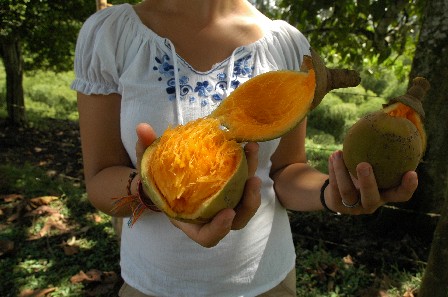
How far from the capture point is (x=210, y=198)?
113cm

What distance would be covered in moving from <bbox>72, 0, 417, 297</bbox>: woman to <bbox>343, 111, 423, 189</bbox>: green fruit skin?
20 centimetres

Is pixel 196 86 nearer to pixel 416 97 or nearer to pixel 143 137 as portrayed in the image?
pixel 143 137

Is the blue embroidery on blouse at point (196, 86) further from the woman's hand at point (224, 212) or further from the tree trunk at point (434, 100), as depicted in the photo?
the tree trunk at point (434, 100)

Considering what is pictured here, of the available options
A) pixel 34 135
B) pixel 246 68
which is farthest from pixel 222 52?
pixel 34 135

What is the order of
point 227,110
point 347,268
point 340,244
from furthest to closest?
point 340,244
point 347,268
point 227,110

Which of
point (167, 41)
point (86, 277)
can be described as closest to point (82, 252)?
point (86, 277)

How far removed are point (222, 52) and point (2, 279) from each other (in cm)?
257

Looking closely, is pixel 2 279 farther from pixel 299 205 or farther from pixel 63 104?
pixel 63 104

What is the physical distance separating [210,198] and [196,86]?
0.55 metres

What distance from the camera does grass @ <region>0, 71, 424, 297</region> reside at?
121 inches

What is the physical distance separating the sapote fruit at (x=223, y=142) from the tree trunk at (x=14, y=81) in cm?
618

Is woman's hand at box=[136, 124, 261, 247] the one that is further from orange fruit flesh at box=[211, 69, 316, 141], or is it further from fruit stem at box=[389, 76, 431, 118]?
fruit stem at box=[389, 76, 431, 118]

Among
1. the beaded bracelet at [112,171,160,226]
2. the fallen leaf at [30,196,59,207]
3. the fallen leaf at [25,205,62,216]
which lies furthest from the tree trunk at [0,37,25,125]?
the beaded bracelet at [112,171,160,226]

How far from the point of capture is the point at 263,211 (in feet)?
5.24
